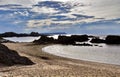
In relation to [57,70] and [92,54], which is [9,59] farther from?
[92,54]

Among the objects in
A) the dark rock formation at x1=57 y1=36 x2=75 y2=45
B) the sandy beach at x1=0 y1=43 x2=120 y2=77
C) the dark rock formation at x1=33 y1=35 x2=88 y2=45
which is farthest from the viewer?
the dark rock formation at x1=57 y1=36 x2=75 y2=45

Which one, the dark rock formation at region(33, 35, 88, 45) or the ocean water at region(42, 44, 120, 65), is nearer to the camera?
the ocean water at region(42, 44, 120, 65)

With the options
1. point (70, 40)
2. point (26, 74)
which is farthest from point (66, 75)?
point (70, 40)

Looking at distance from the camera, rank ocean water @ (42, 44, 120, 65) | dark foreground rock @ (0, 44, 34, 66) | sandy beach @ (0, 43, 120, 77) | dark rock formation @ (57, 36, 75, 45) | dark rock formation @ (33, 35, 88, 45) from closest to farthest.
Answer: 1. sandy beach @ (0, 43, 120, 77)
2. dark foreground rock @ (0, 44, 34, 66)
3. ocean water @ (42, 44, 120, 65)
4. dark rock formation @ (33, 35, 88, 45)
5. dark rock formation @ (57, 36, 75, 45)

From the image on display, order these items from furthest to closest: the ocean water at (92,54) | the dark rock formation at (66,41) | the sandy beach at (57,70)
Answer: the dark rock formation at (66,41) < the ocean water at (92,54) < the sandy beach at (57,70)

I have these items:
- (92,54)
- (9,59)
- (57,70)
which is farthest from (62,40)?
(57,70)

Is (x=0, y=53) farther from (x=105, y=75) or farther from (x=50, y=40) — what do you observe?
(x=50, y=40)

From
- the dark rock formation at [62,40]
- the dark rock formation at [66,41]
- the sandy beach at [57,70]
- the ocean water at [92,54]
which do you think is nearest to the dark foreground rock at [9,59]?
the sandy beach at [57,70]

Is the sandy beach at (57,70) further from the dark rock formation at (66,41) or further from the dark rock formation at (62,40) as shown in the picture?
the dark rock formation at (66,41)

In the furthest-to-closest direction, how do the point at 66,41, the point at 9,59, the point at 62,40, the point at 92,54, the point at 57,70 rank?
the point at 62,40, the point at 66,41, the point at 92,54, the point at 9,59, the point at 57,70

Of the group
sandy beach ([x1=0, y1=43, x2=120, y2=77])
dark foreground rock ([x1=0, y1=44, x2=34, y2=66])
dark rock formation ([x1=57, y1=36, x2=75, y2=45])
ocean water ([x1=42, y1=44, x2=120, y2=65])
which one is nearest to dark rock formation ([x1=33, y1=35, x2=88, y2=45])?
dark rock formation ([x1=57, y1=36, x2=75, y2=45])

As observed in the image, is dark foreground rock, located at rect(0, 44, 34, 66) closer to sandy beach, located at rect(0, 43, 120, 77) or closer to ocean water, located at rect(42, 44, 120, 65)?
sandy beach, located at rect(0, 43, 120, 77)

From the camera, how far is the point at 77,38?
338 ft

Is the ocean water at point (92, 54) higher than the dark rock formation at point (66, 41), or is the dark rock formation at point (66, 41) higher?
the ocean water at point (92, 54)
